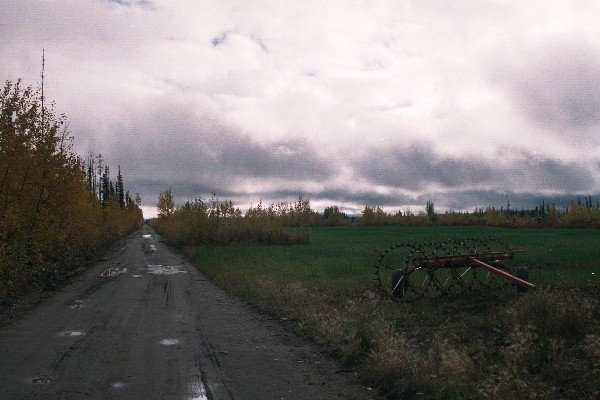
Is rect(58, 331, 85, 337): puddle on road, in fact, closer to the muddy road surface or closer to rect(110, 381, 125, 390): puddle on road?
the muddy road surface

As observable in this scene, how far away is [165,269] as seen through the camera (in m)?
24.8

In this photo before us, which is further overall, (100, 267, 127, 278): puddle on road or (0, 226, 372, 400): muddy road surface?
(100, 267, 127, 278): puddle on road

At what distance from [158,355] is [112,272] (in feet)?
52.4

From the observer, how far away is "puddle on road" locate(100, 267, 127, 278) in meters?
21.9

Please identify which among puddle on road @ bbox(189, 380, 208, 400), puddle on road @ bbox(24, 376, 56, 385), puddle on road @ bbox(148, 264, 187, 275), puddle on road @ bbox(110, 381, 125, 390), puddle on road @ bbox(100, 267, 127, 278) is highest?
puddle on road @ bbox(24, 376, 56, 385)

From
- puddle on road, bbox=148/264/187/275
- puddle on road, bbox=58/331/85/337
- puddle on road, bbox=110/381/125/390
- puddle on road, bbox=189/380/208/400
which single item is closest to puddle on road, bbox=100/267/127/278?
puddle on road, bbox=148/264/187/275

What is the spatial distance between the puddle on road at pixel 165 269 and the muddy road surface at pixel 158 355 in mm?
8159

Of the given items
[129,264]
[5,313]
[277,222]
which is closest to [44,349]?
[5,313]

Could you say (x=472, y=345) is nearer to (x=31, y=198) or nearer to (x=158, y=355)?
(x=158, y=355)

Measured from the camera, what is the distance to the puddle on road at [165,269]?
23166mm

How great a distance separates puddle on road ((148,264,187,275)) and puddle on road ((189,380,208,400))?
1677 cm

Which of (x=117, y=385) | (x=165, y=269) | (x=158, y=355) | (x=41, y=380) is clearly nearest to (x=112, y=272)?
(x=165, y=269)

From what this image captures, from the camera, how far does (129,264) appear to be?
2708cm

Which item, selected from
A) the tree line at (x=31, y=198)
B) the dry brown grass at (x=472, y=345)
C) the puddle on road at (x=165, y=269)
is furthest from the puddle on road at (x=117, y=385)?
the puddle on road at (x=165, y=269)
